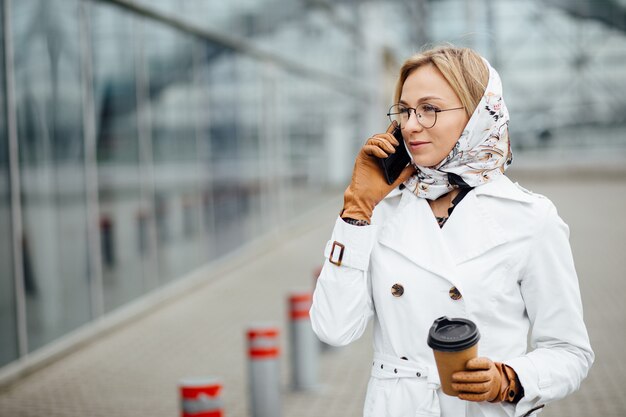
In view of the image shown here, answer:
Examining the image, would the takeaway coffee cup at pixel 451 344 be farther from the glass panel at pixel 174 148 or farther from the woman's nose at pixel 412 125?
the glass panel at pixel 174 148

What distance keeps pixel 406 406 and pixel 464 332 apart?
0.36 m

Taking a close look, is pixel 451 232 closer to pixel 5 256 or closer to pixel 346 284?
pixel 346 284

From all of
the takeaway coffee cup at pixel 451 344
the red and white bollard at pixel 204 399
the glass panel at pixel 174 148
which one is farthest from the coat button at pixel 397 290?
the glass panel at pixel 174 148

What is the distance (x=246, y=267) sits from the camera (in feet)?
45.1

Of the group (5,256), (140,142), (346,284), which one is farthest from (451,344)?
(140,142)

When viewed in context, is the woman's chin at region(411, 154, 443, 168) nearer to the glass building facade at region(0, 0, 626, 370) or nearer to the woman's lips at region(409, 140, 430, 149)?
the woman's lips at region(409, 140, 430, 149)

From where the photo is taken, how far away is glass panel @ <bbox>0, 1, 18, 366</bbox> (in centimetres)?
716

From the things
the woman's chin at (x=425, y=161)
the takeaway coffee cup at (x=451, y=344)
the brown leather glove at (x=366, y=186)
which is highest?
the woman's chin at (x=425, y=161)

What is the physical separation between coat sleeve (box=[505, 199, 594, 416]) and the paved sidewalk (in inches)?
155

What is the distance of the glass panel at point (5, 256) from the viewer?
716 centimetres

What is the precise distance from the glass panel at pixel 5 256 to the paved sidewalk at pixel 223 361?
0.35 metres

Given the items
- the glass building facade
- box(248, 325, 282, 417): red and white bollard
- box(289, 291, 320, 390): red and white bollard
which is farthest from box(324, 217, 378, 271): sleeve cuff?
box(289, 291, 320, 390): red and white bollard

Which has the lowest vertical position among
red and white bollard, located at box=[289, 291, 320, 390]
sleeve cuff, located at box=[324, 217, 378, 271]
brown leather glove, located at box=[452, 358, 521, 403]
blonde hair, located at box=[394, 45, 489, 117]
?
red and white bollard, located at box=[289, 291, 320, 390]

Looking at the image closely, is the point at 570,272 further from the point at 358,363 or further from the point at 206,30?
the point at 206,30
